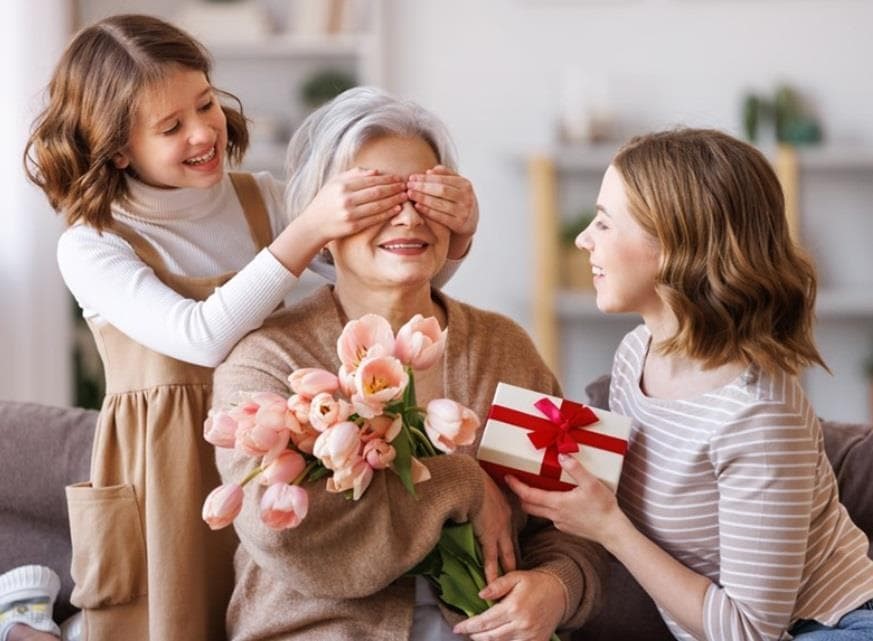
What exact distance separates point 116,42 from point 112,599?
0.84 meters

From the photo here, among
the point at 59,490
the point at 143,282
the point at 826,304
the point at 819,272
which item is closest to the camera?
the point at 143,282

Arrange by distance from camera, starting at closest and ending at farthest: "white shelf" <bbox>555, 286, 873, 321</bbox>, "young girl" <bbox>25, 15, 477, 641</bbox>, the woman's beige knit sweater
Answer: the woman's beige knit sweater < "young girl" <bbox>25, 15, 477, 641</bbox> < "white shelf" <bbox>555, 286, 873, 321</bbox>

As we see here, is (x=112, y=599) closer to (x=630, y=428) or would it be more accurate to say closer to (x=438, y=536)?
(x=438, y=536)

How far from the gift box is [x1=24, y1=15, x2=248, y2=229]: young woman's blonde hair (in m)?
0.69

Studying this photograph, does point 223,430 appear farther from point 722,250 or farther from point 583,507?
point 722,250

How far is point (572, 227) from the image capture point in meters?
5.59

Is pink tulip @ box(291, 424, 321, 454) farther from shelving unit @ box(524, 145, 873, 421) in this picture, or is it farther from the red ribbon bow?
shelving unit @ box(524, 145, 873, 421)

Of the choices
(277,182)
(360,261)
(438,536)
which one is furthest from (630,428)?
(277,182)

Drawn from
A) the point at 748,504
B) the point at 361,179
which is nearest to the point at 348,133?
the point at 361,179

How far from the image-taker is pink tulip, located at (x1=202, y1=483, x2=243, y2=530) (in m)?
1.59

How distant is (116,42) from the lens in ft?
6.93

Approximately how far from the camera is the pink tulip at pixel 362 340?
162cm

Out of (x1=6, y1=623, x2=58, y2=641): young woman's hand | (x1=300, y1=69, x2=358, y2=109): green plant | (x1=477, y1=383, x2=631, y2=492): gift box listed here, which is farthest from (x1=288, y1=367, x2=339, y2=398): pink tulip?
(x1=300, y1=69, x2=358, y2=109): green plant

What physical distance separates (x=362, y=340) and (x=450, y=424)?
148 millimetres
